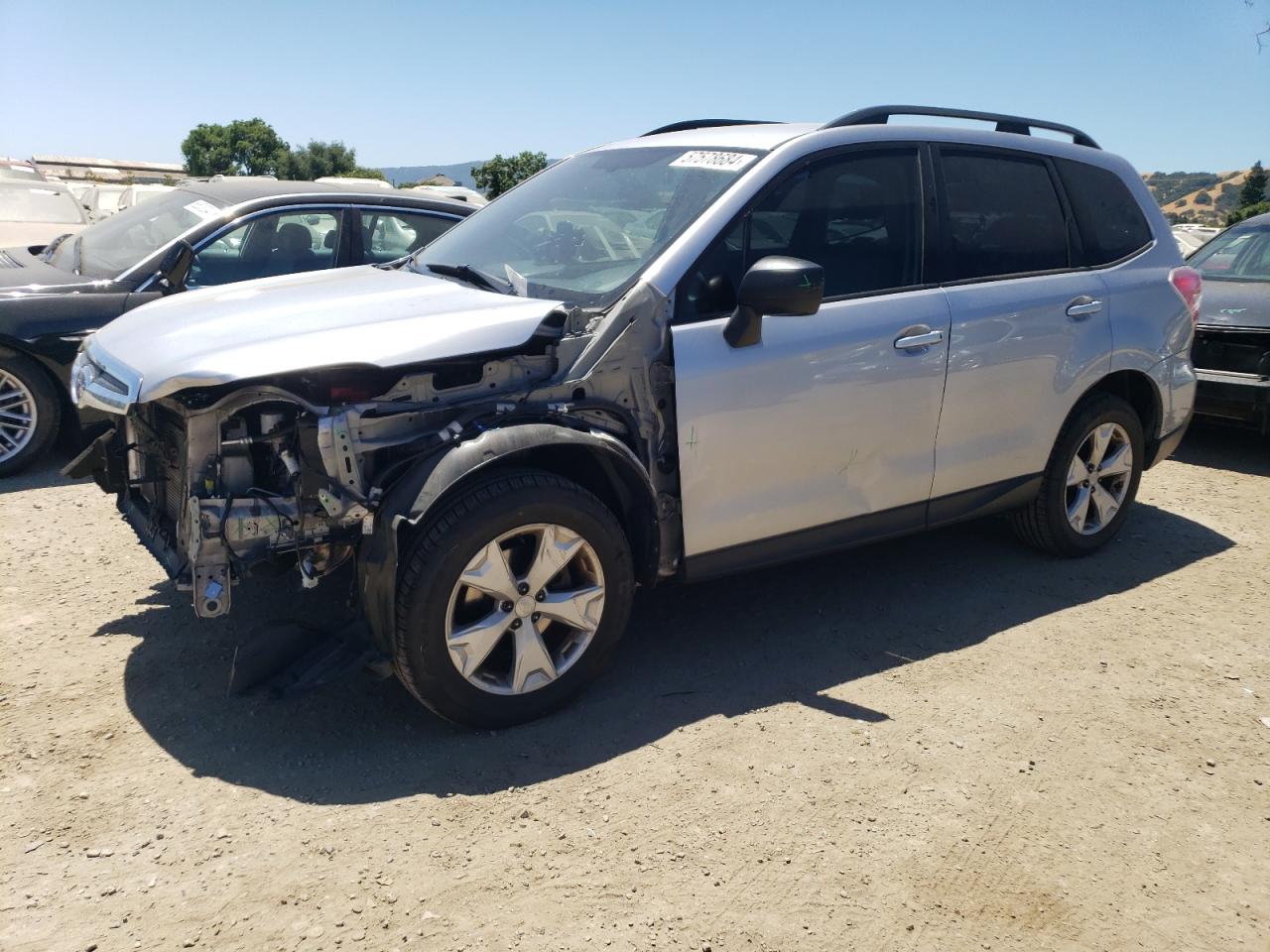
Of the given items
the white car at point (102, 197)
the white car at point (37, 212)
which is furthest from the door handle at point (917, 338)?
the white car at point (102, 197)

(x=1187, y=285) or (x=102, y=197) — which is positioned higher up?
(x=102, y=197)

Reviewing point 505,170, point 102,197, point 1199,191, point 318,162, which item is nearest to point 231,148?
point 318,162

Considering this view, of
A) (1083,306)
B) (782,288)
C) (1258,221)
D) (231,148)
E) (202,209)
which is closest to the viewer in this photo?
(782,288)

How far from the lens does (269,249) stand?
256 inches

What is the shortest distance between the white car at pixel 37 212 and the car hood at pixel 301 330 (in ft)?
24.5

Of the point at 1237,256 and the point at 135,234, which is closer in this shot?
the point at 135,234

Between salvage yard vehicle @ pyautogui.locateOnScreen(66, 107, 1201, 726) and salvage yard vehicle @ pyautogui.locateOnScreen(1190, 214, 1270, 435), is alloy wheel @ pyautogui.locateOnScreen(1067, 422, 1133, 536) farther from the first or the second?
salvage yard vehicle @ pyautogui.locateOnScreen(1190, 214, 1270, 435)

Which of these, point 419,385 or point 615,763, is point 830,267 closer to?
point 419,385

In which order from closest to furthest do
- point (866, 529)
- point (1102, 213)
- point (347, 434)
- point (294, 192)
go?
point (347, 434) → point (866, 529) → point (1102, 213) → point (294, 192)

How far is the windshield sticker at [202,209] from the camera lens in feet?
21.4

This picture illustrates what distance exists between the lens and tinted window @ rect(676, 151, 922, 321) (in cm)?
378

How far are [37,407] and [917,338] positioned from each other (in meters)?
5.14

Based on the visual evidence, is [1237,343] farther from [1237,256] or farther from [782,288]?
[782,288]

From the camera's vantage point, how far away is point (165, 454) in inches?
145
